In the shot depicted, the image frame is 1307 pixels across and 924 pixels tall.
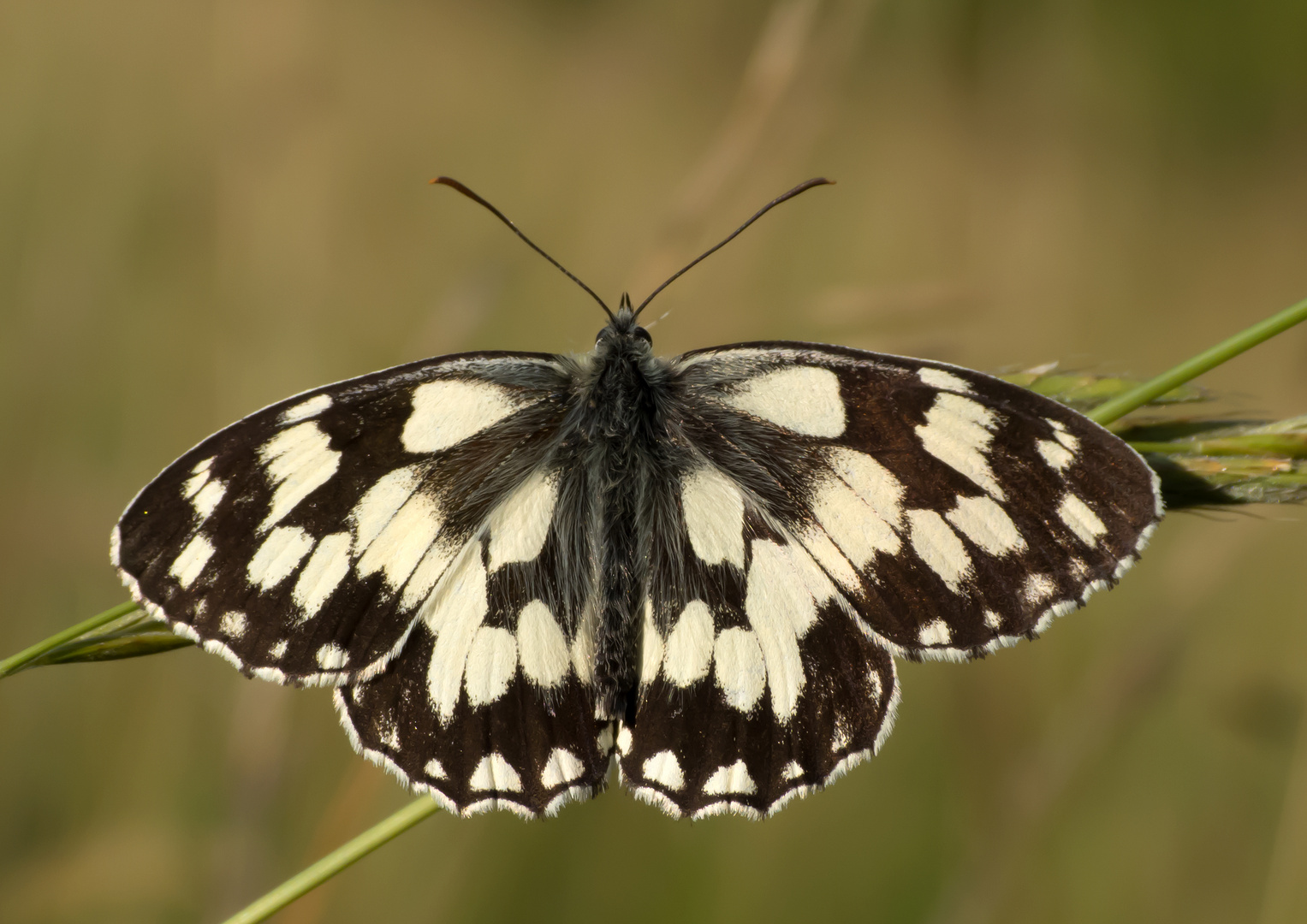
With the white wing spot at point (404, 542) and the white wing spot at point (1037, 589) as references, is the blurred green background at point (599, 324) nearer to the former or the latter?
the white wing spot at point (1037, 589)

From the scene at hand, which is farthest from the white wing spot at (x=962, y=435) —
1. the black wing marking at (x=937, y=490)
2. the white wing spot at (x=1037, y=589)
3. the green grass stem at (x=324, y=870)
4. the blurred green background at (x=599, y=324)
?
the green grass stem at (x=324, y=870)

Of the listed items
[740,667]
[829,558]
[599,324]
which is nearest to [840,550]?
[829,558]

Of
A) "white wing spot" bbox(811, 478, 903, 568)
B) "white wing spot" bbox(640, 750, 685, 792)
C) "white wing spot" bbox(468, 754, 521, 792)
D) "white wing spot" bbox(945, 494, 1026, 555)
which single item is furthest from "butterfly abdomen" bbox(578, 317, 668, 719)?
"white wing spot" bbox(945, 494, 1026, 555)

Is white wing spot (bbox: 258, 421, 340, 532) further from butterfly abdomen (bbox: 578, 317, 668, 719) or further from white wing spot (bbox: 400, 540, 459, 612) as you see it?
butterfly abdomen (bbox: 578, 317, 668, 719)

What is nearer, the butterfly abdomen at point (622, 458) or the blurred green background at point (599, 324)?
the butterfly abdomen at point (622, 458)

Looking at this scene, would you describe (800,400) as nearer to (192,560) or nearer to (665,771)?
(665,771)

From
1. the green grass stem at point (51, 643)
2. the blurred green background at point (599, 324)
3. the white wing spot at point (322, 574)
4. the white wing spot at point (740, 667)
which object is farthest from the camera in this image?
the blurred green background at point (599, 324)

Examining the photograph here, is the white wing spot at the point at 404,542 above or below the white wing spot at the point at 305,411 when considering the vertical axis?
below
